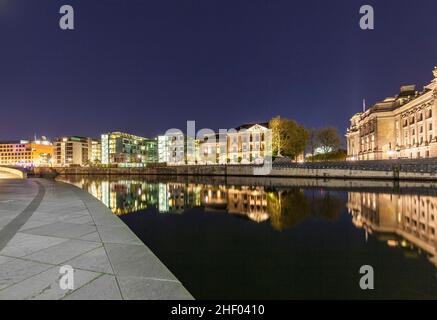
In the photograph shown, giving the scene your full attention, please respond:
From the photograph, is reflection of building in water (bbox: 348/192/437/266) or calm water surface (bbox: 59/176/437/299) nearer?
calm water surface (bbox: 59/176/437/299)

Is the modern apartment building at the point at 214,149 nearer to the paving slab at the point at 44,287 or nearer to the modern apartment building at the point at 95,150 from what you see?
the paving slab at the point at 44,287

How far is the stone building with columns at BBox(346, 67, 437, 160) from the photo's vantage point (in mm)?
62969

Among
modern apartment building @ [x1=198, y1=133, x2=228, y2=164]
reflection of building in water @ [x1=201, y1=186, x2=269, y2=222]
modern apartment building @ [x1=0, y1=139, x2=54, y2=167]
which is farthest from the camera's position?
modern apartment building @ [x1=0, y1=139, x2=54, y2=167]

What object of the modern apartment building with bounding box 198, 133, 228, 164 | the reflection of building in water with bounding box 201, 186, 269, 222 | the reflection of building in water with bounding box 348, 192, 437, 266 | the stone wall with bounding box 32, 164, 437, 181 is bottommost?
the reflection of building in water with bounding box 201, 186, 269, 222

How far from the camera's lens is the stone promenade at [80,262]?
152 inches

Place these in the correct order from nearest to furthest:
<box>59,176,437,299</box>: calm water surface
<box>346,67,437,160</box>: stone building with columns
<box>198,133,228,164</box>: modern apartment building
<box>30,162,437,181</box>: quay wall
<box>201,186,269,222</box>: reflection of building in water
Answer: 1. <box>59,176,437,299</box>: calm water surface
2. <box>201,186,269,222</box>: reflection of building in water
3. <box>30,162,437,181</box>: quay wall
4. <box>346,67,437,160</box>: stone building with columns
5. <box>198,133,228,164</box>: modern apartment building

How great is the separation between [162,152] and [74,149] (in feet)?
209

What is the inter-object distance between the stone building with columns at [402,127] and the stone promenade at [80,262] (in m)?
74.1

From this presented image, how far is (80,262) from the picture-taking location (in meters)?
5.03

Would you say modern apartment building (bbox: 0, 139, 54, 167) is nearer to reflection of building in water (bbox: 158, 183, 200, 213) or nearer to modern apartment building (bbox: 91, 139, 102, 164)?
modern apartment building (bbox: 91, 139, 102, 164)

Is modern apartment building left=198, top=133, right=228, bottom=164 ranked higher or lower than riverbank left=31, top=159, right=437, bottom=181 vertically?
higher

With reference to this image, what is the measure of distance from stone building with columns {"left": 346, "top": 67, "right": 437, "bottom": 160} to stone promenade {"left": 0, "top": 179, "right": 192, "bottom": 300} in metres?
74.1

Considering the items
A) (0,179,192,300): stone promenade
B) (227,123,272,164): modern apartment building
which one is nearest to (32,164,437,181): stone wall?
(227,123,272,164): modern apartment building

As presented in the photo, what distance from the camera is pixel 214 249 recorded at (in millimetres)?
7836
